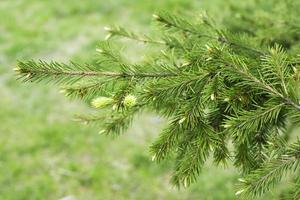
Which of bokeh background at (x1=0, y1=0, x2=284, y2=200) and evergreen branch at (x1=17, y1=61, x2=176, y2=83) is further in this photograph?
bokeh background at (x1=0, y1=0, x2=284, y2=200)

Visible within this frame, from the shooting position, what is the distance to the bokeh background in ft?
14.2

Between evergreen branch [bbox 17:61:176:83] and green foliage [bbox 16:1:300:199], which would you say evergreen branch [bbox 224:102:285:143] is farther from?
evergreen branch [bbox 17:61:176:83]

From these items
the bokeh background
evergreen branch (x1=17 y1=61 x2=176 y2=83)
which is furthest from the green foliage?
the bokeh background

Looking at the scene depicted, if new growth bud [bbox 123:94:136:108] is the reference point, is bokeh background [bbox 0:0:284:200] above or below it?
above

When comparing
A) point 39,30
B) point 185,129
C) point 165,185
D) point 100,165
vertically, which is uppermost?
point 39,30

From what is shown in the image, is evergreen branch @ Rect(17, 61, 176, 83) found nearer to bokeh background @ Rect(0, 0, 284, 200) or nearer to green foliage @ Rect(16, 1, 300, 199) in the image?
green foliage @ Rect(16, 1, 300, 199)

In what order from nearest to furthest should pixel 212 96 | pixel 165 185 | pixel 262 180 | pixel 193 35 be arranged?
1. pixel 262 180
2. pixel 212 96
3. pixel 193 35
4. pixel 165 185

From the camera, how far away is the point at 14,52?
6.37 m

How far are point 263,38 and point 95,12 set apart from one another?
193 inches

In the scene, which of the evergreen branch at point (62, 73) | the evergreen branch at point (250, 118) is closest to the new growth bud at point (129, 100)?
the evergreen branch at point (62, 73)

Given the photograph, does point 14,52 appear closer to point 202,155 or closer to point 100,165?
point 100,165

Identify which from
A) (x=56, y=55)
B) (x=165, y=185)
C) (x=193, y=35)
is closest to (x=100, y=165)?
(x=165, y=185)

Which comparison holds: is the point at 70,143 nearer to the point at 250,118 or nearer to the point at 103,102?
the point at 103,102

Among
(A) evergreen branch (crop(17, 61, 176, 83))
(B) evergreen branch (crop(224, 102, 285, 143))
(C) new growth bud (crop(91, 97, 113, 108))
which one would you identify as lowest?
(B) evergreen branch (crop(224, 102, 285, 143))
